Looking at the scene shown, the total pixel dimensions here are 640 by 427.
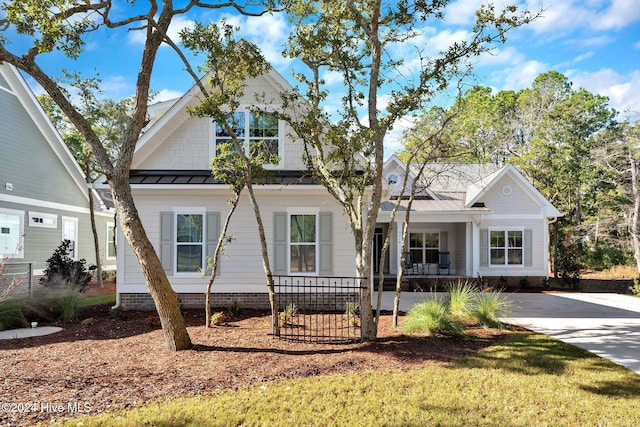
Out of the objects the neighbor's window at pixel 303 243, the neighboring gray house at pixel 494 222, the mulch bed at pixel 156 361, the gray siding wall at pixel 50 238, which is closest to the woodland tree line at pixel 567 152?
the neighboring gray house at pixel 494 222

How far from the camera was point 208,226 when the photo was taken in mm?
11484

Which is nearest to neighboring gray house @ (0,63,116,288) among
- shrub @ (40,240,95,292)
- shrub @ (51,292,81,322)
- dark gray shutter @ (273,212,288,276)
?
shrub @ (40,240,95,292)

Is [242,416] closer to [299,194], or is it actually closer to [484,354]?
[484,354]

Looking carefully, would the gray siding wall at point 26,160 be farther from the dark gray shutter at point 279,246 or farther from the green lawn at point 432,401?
the green lawn at point 432,401

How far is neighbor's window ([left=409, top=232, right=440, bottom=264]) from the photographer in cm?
2006

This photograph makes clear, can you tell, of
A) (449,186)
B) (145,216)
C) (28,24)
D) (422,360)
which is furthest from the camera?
(449,186)

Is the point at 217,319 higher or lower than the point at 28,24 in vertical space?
lower

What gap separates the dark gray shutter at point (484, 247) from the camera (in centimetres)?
1839

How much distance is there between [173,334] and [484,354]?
5.17 metres

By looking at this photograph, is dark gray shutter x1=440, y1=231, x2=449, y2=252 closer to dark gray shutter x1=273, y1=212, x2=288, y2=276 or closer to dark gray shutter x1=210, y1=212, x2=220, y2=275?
dark gray shutter x1=273, y1=212, x2=288, y2=276

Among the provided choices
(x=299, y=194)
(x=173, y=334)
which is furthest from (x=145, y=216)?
(x=173, y=334)

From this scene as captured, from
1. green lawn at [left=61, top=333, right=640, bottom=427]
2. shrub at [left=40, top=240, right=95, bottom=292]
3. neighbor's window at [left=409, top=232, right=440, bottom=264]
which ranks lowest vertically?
green lawn at [left=61, top=333, right=640, bottom=427]

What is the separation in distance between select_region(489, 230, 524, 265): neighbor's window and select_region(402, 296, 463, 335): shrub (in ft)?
35.9

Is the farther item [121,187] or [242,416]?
[121,187]
